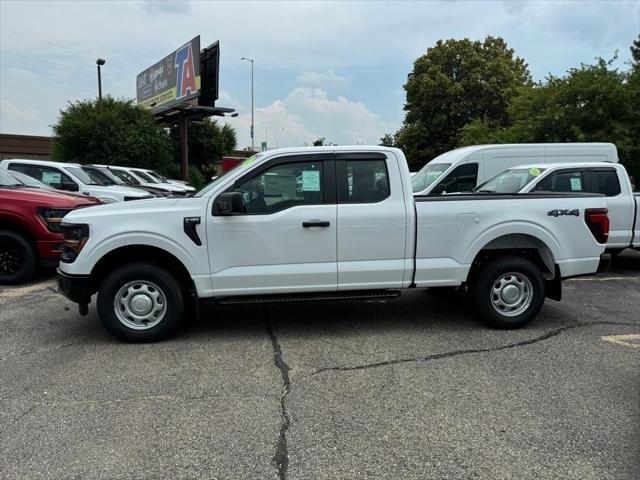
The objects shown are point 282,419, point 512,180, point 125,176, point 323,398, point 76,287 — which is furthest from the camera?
point 125,176

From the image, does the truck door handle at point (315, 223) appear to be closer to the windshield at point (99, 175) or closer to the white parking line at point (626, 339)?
the white parking line at point (626, 339)

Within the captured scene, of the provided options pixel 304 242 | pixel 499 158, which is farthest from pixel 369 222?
pixel 499 158

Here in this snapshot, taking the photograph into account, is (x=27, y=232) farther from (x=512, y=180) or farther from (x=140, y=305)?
(x=512, y=180)

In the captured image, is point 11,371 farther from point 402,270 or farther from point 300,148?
point 402,270

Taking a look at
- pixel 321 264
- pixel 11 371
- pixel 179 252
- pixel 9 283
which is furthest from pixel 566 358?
pixel 9 283

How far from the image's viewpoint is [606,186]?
891cm

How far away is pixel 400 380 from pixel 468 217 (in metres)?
2.03

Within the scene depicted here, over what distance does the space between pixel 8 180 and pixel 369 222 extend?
21.5ft

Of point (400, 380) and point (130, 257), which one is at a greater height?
point (130, 257)

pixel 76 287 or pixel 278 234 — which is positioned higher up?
pixel 278 234

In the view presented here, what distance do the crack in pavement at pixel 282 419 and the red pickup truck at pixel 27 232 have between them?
419cm

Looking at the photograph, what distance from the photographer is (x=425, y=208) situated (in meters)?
5.42

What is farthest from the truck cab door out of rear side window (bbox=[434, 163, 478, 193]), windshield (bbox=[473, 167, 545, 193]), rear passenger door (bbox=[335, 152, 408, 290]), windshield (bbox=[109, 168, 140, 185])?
windshield (bbox=[109, 168, 140, 185])

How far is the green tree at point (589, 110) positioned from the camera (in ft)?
47.6
